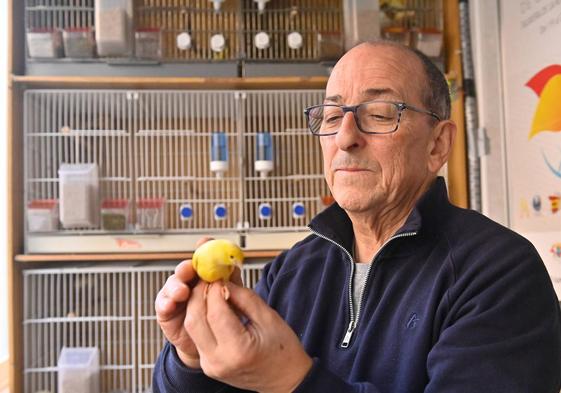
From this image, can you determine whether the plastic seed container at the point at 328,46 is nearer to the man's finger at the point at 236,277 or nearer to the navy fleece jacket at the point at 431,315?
the navy fleece jacket at the point at 431,315

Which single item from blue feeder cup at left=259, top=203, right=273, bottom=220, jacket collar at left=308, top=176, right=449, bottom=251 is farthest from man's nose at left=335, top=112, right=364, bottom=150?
blue feeder cup at left=259, top=203, right=273, bottom=220

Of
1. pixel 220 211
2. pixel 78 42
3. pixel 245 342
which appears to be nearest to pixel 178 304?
pixel 245 342

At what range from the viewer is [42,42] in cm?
148

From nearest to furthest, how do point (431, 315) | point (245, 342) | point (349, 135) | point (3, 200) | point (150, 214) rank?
point (245, 342)
point (431, 315)
point (349, 135)
point (150, 214)
point (3, 200)

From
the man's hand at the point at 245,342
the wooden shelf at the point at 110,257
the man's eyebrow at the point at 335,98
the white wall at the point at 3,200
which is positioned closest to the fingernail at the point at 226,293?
the man's hand at the point at 245,342

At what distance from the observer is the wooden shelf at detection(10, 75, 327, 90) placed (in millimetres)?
1459

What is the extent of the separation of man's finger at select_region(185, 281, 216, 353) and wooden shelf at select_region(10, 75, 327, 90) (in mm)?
988

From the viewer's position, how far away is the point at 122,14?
1.47m

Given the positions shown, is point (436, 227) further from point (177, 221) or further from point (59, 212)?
point (59, 212)

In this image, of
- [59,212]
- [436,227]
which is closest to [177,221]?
[59,212]

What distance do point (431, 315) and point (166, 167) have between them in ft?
3.50

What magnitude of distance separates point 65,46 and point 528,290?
136 cm

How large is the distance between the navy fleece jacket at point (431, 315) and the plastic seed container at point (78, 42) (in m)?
0.98

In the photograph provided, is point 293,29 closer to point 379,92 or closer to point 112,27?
point 112,27
